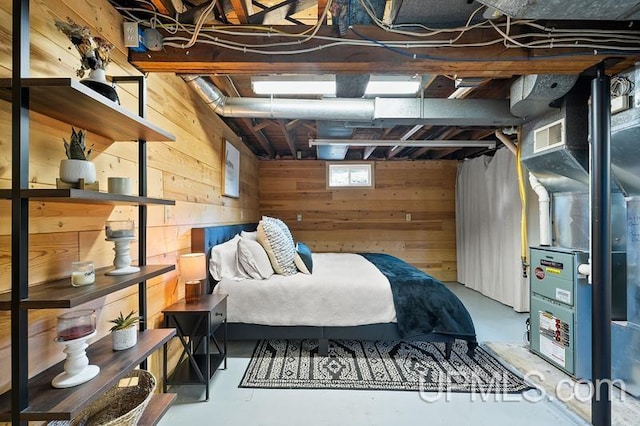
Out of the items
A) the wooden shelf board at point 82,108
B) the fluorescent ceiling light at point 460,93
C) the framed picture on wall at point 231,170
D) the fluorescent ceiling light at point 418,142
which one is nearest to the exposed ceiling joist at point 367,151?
the fluorescent ceiling light at point 418,142

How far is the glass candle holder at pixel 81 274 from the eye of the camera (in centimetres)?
101

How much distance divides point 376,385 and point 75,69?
8.08ft

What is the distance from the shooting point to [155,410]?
125 centimetres

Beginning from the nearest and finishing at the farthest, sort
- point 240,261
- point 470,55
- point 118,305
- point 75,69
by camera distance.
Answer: point 75,69, point 118,305, point 470,55, point 240,261

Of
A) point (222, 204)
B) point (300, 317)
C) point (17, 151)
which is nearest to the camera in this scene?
point (17, 151)

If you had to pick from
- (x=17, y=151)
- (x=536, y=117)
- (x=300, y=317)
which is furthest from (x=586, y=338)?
(x=17, y=151)

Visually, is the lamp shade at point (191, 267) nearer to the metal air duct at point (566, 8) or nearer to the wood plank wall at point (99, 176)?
the wood plank wall at point (99, 176)

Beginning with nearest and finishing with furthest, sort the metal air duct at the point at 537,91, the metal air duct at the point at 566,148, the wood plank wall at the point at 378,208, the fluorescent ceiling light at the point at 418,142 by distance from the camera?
the metal air duct at the point at 537,91
the metal air duct at the point at 566,148
the fluorescent ceiling light at the point at 418,142
the wood plank wall at the point at 378,208

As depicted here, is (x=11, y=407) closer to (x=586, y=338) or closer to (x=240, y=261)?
(x=240, y=261)

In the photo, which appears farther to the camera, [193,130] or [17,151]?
[193,130]

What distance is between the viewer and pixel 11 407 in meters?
0.82

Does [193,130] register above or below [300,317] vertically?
above

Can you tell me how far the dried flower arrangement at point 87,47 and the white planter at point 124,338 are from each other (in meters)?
1.04

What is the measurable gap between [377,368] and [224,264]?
1505 millimetres
